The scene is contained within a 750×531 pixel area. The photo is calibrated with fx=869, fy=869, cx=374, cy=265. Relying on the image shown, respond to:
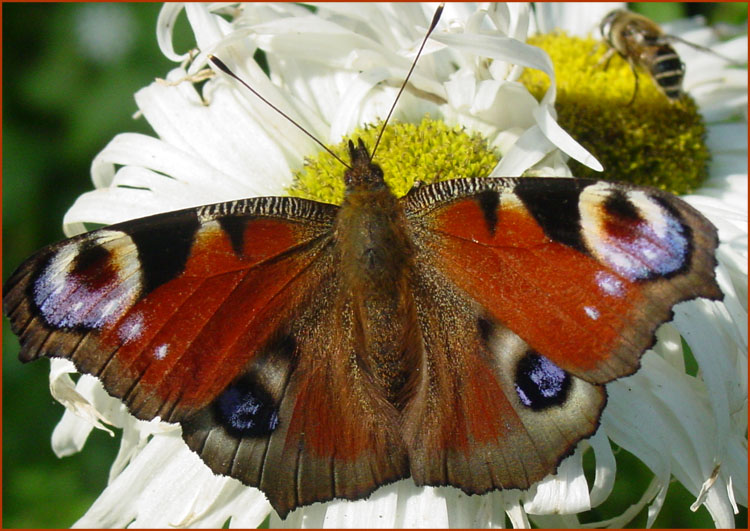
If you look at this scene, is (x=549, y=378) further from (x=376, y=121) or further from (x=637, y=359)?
(x=376, y=121)

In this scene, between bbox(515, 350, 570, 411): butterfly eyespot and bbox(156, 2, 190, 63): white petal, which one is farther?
bbox(156, 2, 190, 63): white petal

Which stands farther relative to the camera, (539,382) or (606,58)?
(606,58)

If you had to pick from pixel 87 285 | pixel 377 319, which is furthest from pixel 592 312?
pixel 87 285

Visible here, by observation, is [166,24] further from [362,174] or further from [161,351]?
[161,351]

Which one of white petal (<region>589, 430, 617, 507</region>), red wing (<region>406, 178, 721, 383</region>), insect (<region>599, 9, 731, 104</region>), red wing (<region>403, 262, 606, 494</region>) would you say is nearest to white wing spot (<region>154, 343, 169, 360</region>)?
red wing (<region>403, 262, 606, 494</region>)

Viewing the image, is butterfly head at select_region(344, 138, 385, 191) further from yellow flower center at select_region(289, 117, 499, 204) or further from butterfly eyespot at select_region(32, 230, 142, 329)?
butterfly eyespot at select_region(32, 230, 142, 329)

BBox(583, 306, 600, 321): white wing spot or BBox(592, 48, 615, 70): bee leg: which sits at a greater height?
BBox(583, 306, 600, 321): white wing spot
